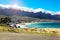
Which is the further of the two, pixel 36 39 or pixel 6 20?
pixel 6 20

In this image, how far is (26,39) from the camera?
19406 mm

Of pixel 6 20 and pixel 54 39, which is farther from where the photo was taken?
pixel 6 20

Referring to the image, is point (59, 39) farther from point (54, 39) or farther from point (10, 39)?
point (10, 39)

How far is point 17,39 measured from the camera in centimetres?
1920

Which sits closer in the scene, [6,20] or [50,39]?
[50,39]

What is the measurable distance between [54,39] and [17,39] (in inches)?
148

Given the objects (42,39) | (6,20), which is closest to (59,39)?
(42,39)

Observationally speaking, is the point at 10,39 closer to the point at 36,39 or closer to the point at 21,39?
the point at 21,39

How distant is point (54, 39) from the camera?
19.6 m

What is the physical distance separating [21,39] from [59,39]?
12.8 ft

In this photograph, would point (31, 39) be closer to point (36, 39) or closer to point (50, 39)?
point (36, 39)

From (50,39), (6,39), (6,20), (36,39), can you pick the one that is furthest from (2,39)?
(6,20)

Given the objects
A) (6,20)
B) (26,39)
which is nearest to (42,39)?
(26,39)

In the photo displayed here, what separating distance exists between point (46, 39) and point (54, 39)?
0.83m
